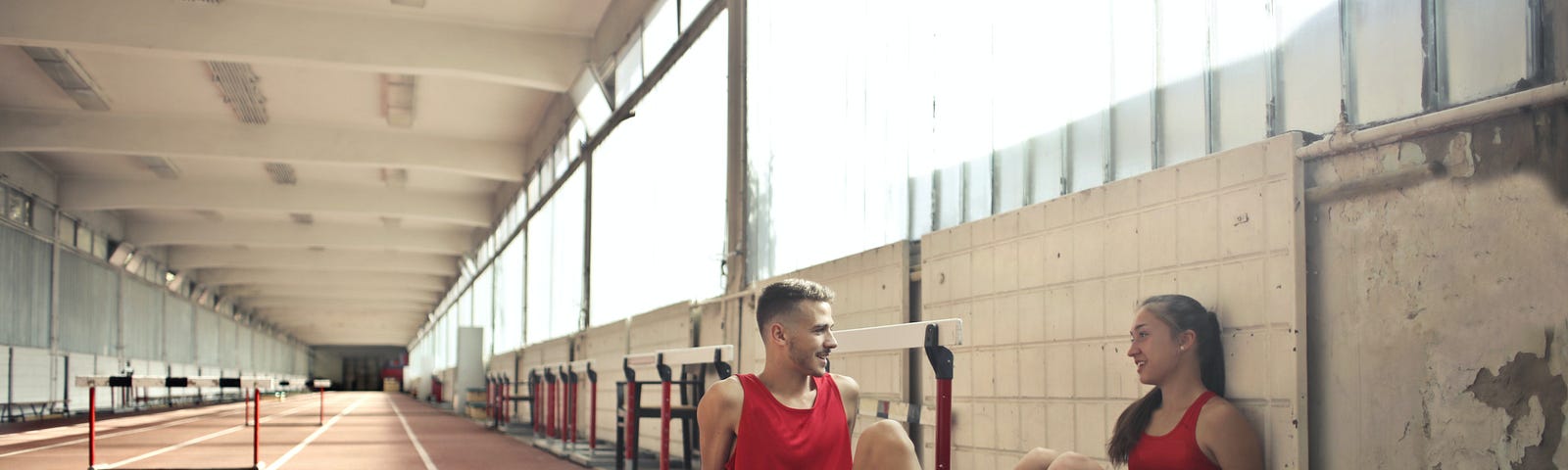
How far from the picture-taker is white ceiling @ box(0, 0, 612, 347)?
42.4ft

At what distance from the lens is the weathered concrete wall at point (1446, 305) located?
2576mm

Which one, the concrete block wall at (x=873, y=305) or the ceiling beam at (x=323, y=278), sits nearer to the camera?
the concrete block wall at (x=873, y=305)

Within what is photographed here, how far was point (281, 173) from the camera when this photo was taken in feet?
73.2

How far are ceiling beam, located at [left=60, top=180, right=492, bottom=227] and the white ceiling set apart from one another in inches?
1.0

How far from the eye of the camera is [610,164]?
14.4 metres

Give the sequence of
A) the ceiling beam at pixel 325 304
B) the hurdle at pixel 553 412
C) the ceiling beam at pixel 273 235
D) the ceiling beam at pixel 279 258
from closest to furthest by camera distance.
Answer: the hurdle at pixel 553 412
the ceiling beam at pixel 273 235
the ceiling beam at pixel 279 258
the ceiling beam at pixel 325 304

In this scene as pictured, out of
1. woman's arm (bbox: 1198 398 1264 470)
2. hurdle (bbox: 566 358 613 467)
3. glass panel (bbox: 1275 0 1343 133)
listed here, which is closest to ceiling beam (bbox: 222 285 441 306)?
hurdle (bbox: 566 358 613 467)

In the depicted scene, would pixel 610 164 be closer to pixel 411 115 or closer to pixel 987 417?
pixel 411 115

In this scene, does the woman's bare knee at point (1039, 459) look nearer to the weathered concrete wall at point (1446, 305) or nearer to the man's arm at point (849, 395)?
the man's arm at point (849, 395)

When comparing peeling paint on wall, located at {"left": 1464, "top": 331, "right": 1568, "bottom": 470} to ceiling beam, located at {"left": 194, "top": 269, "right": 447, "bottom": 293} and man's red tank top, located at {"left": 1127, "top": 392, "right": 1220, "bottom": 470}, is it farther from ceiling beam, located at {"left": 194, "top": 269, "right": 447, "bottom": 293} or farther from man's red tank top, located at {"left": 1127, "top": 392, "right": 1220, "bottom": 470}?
ceiling beam, located at {"left": 194, "top": 269, "right": 447, "bottom": 293}

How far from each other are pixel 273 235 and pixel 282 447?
54.9ft

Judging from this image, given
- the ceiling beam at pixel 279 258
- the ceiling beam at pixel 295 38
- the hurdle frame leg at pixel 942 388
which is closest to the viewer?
the hurdle frame leg at pixel 942 388

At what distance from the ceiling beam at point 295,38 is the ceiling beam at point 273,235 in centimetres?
1529

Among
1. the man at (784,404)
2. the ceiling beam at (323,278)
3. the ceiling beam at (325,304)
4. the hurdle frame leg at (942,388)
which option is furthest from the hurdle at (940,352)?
the ceiling beam at (325,304)
